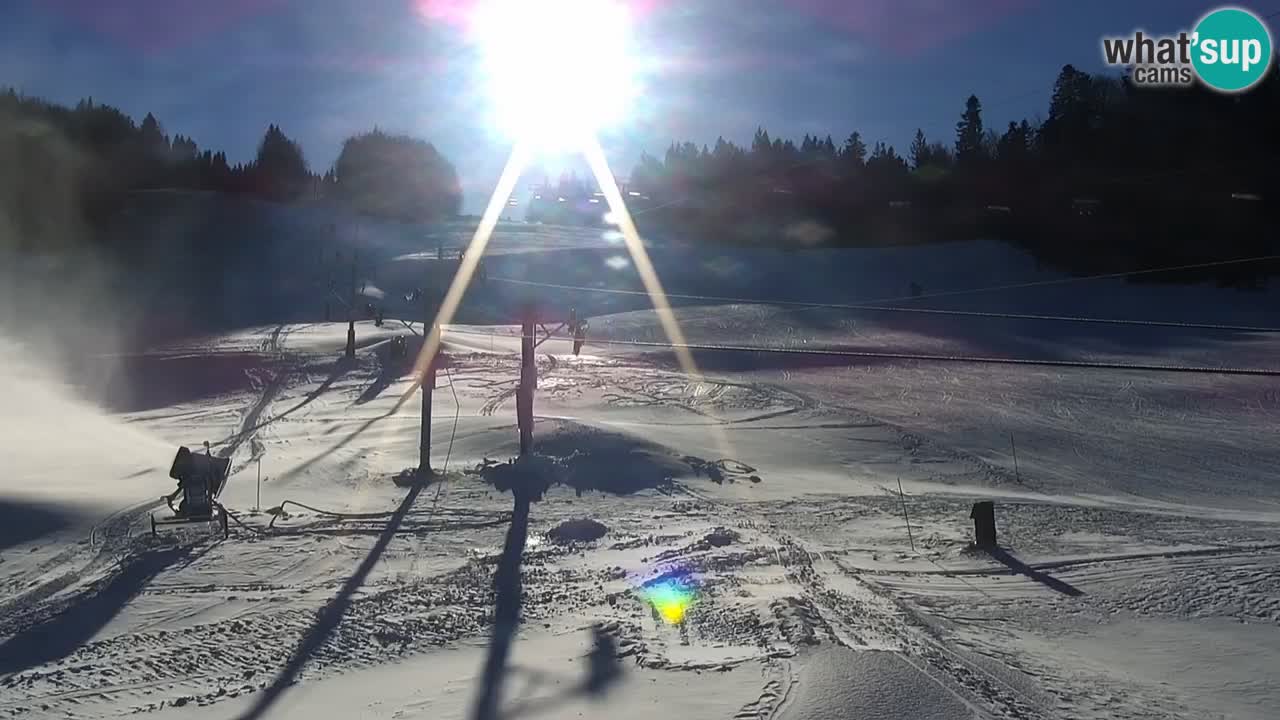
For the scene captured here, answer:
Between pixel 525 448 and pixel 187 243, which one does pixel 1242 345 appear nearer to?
pixel 525 448

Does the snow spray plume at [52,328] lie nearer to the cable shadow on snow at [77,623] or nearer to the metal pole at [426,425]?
the cable shadow on snow at [77,623]

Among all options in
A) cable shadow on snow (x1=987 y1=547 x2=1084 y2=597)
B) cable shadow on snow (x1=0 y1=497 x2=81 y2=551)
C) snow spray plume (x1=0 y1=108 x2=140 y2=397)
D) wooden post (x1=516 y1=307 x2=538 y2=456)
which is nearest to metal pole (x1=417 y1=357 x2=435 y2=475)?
wooden post (x1=516 y1=307 x2=538 y2=456)

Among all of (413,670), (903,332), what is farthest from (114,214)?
(413,670)

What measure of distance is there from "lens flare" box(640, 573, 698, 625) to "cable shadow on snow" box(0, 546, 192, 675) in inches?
192

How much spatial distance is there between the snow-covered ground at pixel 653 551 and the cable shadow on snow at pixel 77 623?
0.04 m

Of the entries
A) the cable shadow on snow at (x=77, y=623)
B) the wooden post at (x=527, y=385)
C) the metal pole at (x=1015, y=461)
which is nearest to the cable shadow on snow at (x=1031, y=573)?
the metal pole at (x=1015, y=461)

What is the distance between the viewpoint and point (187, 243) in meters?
70.2

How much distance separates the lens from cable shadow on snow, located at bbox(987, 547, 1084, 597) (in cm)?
1045

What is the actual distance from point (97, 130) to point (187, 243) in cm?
1019

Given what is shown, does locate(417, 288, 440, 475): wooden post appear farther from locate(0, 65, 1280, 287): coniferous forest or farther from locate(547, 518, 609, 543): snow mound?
locate(0, 65, 1280, 287): coniferous forest

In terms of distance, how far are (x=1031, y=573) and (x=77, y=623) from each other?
368 inches

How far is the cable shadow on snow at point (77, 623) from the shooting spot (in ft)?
27.4

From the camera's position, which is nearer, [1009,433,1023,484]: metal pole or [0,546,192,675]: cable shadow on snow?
[0,546,192,675]: cable shadow on snow

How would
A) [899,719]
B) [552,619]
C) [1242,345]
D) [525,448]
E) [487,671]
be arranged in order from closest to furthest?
[899,719] < [487,671] < [552,619] < [525,448] < [1242,345]
